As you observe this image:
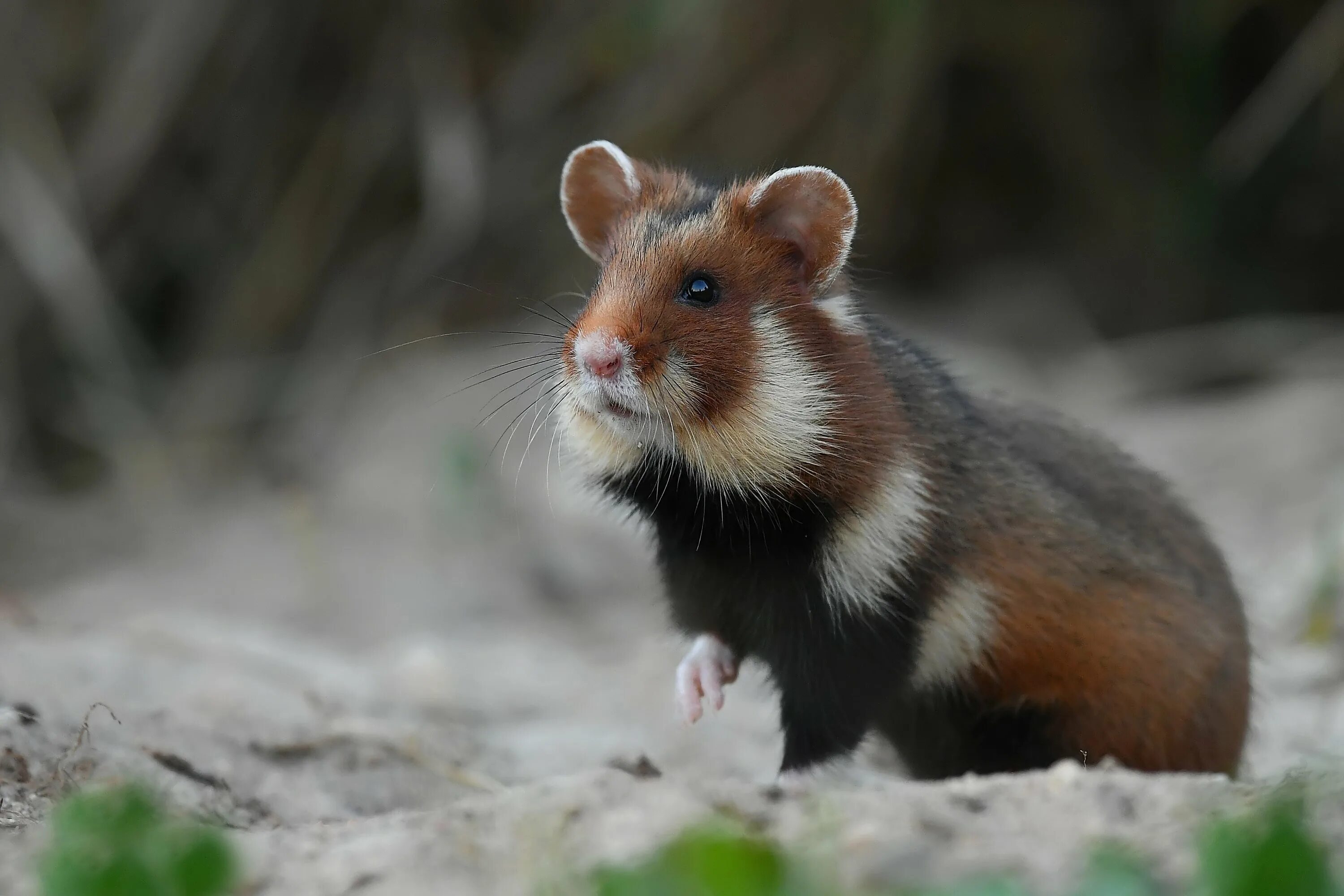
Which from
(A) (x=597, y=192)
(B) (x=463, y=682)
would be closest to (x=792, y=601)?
(A) (x=597, y=192)

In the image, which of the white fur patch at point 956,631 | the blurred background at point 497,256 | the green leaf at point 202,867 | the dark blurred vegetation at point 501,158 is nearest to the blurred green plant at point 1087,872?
the green leaf at point 202,867

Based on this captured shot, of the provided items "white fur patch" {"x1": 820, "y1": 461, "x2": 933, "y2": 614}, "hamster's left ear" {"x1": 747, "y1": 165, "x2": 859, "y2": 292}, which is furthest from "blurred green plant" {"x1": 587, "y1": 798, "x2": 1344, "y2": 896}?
"hamster's left ear" {"x1": 747, "y1": 165, "x2": 859, "y2": 292}

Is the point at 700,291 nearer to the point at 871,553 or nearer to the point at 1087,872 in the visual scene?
the point at 871,553

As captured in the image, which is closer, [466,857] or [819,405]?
[466,857]

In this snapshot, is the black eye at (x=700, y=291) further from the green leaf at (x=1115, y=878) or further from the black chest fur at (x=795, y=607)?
the green leaf at (x=1115, y=878)

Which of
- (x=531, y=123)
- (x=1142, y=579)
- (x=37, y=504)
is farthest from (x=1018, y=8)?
(x=37, y=504)

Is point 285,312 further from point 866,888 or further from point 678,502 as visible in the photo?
point 866,888
